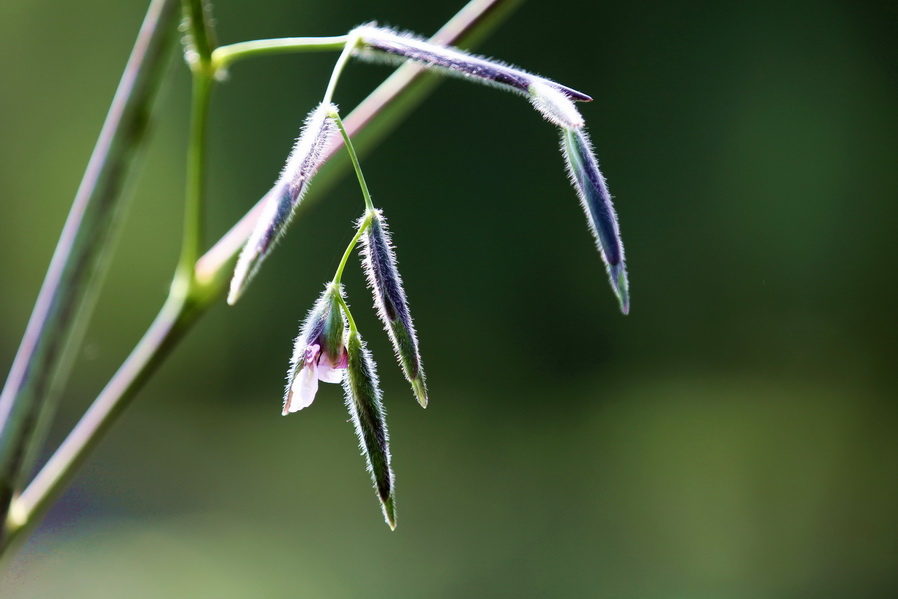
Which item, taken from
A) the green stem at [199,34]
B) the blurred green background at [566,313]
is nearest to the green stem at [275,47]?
the green stem at [199,34]

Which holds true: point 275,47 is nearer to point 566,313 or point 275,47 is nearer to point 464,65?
point 464,65

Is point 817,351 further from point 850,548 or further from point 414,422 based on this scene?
point 414,422

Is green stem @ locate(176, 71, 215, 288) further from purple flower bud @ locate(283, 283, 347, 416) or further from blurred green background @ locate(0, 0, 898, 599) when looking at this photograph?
blurred green background @ locate(0, 0, 898, 599)

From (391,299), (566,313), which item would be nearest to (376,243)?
(391,299)

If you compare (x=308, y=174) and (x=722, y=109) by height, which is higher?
(x=722, y=109)

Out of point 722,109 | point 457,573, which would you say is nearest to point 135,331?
point 457,573

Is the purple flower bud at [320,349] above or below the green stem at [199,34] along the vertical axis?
below

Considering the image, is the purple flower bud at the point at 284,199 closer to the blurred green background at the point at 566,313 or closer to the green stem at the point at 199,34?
the green stem at the point at 199,34
